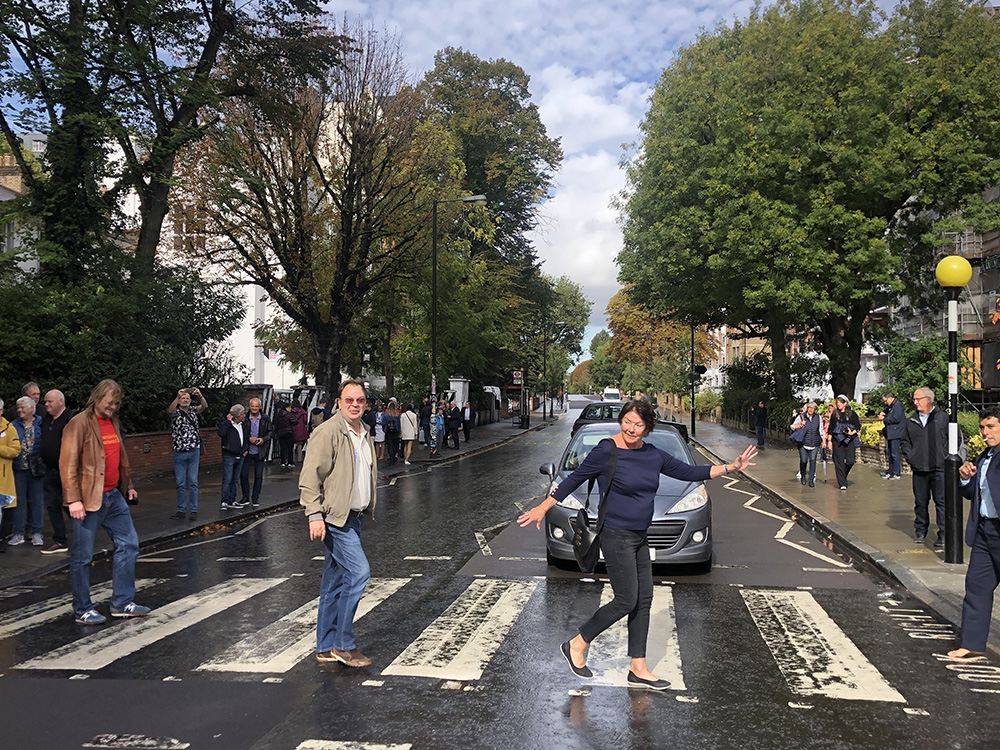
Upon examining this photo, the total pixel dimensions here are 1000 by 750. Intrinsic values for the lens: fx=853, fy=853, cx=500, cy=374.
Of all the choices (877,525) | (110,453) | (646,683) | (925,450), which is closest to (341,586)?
(646,683)

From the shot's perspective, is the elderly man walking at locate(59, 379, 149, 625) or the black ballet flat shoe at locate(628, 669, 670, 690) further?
the elderly man walking at locate(59, 379, 149, 625)

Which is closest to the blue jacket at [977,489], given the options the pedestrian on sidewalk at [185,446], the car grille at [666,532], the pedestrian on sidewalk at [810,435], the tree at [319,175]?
the car grille at [666,532]

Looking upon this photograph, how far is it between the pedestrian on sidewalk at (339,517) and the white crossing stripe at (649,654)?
156cm

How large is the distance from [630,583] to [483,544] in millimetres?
5553

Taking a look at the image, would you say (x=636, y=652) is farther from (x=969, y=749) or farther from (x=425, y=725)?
(x=969, y=749)

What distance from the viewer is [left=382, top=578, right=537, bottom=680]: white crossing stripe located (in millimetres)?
5531

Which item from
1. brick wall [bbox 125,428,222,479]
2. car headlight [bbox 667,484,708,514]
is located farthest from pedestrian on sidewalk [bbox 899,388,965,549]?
brick wall [bbox 125,428,222,479]

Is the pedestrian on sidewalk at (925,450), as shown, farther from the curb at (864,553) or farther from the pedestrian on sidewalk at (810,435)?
the pedestrian on sidewalk at (810,435)

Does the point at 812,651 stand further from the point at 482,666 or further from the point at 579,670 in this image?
the point at 482,666

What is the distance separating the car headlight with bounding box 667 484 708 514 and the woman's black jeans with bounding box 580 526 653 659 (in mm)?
3296

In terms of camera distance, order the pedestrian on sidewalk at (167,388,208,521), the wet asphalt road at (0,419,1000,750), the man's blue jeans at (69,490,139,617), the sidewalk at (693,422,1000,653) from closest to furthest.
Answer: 1. the wet asphalt road at (0,419,1000,750)
2. the man's blue jeans at (69,490,139,617)
3. the sidewalk at (693,422,1000,653)
4. the pedestrian on sidewalk at (167,388,208,521)

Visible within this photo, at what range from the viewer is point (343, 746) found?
4250 mm

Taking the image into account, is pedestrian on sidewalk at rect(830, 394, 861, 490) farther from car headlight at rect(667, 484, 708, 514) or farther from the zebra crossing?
the zebra crossing

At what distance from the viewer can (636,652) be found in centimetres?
527
